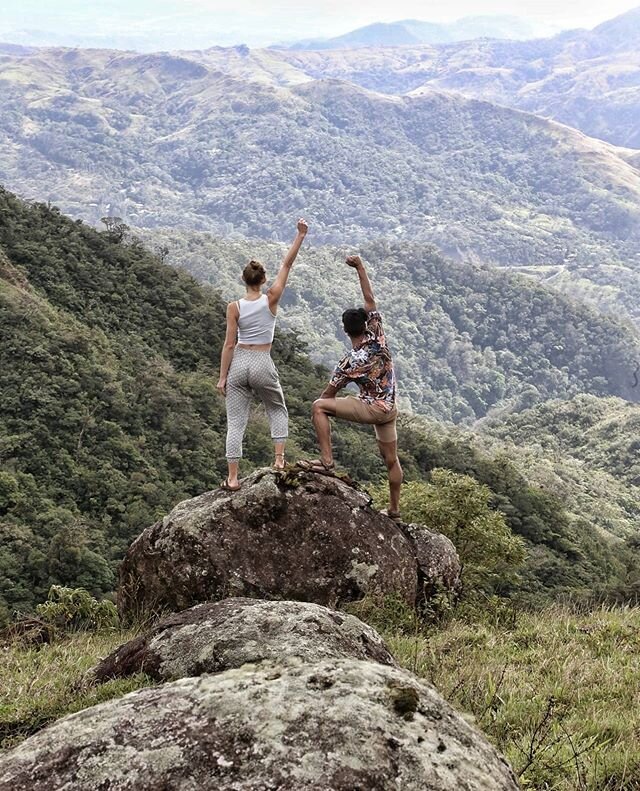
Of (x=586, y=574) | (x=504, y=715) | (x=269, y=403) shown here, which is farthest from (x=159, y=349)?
(x=504, y=715)

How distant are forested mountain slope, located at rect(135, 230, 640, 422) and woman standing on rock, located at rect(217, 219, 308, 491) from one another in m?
134

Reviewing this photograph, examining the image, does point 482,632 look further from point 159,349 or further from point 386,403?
point 159,349

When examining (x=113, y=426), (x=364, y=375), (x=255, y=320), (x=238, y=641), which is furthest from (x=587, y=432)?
(x=238, y=641)

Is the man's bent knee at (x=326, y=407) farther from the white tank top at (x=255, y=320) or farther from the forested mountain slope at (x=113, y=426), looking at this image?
the forested mountain slope at (x=113, y=426)

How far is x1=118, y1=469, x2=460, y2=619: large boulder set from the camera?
706 cm

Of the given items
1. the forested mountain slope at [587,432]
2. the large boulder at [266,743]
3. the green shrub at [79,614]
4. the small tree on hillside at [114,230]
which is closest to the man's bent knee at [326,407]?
the green shrub at [79,614]

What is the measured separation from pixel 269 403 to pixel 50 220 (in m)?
40.5

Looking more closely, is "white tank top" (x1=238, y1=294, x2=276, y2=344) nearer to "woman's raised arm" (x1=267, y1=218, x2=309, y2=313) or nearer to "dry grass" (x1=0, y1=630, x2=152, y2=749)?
"woman's raised arm" (x1=267, y1=218, x2=309, y2=313)

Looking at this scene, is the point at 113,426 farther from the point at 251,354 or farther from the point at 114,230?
the point at 114,230

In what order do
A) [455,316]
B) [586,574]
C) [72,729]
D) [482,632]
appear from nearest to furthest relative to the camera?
[72,729] < [482,632] < [586,574] < [455,316]

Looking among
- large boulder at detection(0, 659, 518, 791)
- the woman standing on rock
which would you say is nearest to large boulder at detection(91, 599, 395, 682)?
large boulder at detection(0, 659, 518, 791)

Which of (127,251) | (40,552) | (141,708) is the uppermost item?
(141,708)

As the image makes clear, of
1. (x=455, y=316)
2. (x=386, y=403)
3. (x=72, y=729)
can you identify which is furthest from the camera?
(x=455, y=316)

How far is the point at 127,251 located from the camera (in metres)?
45.1
